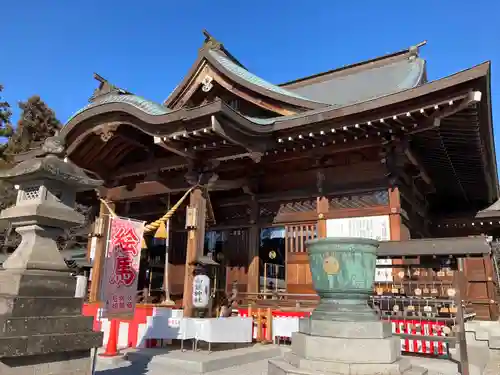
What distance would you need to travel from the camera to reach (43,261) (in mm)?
4711

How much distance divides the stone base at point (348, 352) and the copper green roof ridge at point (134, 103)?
20.0ft

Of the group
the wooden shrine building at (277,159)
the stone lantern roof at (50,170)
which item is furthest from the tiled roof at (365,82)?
the stone lantern roof at (50,170)

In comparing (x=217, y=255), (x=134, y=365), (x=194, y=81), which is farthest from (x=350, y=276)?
(x=194, y=81)

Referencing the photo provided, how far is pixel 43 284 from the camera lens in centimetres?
452

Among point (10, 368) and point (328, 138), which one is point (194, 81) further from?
point (10, 368)

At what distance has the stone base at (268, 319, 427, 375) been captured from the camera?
185 inches

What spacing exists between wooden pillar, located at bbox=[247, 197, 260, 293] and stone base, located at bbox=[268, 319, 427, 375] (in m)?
5.38

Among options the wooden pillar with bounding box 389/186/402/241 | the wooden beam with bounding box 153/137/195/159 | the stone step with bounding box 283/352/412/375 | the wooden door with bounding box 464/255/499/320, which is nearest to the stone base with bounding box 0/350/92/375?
the stone step with bounding box 283/352/412/375

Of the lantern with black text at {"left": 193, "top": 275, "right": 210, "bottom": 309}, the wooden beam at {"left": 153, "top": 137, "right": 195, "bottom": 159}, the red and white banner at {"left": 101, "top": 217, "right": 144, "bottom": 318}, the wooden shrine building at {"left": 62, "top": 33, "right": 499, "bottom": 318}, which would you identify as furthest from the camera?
the wooden beam at {"left": 153, "top": 137, "right": 195, "bottom": 159}

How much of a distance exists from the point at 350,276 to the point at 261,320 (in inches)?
179

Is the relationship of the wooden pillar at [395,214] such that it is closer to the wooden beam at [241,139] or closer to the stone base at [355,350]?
the wooden beam at [241,139]

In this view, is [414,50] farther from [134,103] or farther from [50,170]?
[50,170]

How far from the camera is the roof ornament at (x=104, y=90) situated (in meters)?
11.2

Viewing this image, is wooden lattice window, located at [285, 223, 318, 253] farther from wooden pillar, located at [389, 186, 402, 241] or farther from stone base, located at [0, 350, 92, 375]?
stone base, located at [0, 350, 92, 375]
